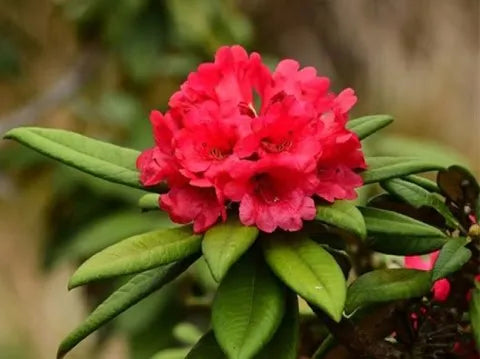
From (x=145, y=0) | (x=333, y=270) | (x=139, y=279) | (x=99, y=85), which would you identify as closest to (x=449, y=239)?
(x=333, y=270)

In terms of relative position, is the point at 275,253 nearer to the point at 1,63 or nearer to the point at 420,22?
the point at 1,63

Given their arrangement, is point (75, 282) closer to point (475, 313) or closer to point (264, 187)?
point (264, 187)

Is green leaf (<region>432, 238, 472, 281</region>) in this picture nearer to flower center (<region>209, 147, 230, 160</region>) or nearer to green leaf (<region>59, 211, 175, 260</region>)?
flower center (<region>209, 147, 230, 160</region>)

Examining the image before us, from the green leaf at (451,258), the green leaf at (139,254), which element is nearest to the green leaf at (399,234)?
the green leaf at (451,258)

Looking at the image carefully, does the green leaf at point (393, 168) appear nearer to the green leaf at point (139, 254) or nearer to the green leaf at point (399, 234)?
the green leaf at point (399, 234)

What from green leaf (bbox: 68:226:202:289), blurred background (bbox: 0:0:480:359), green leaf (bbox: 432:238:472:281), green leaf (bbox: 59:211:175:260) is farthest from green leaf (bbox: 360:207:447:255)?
green leaf (bbox: 59:211:175:260)

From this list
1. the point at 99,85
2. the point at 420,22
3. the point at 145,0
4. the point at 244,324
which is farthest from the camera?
the point at 420,22
